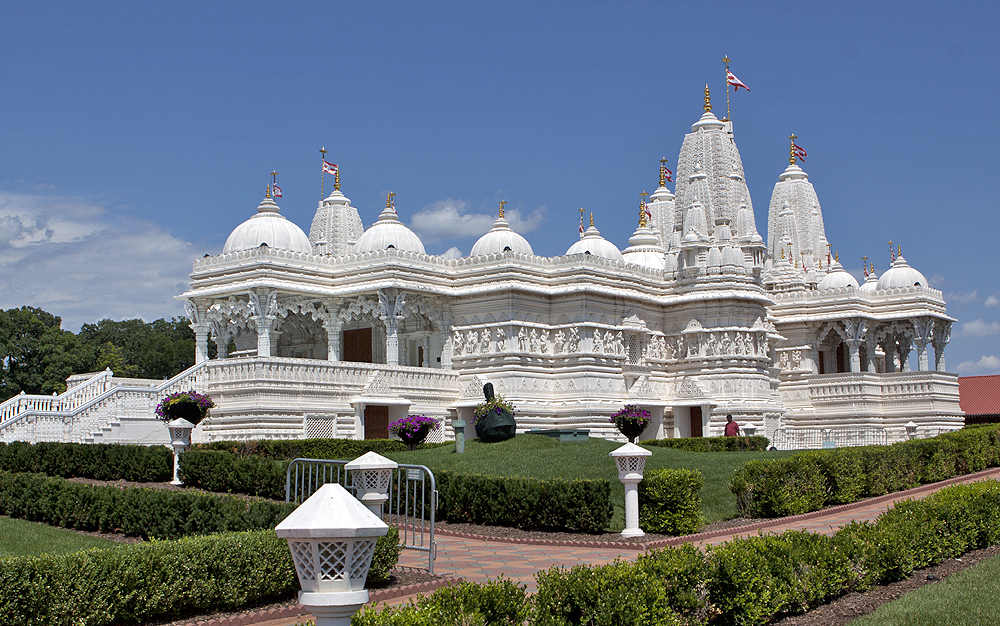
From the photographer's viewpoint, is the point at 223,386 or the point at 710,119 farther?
the point at 710,119

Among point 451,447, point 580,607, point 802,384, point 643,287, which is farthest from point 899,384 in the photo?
point 580,607

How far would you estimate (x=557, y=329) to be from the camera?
41.3 metres

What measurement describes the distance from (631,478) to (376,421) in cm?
2106

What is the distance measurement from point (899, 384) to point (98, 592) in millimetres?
44327

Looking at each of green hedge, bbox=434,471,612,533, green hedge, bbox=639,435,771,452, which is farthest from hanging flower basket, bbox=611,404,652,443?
green hedge, bbox=434,471,612,533

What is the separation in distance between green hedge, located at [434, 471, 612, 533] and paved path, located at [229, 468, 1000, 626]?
100cm

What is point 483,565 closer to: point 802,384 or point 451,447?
point 451,447

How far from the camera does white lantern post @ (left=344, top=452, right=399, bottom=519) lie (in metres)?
12.4

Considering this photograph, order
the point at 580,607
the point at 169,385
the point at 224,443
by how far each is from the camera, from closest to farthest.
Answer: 1. the point at 580,607
2. the point at 224,443
3. the point at 169,385

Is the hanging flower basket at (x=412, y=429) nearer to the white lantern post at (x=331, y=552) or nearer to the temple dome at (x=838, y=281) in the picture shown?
the white lantern post at (x=331, y=552)

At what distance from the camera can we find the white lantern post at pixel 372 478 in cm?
1240

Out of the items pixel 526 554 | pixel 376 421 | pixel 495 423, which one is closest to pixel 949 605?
pixel 526 554

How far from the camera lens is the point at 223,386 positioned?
3369 cm

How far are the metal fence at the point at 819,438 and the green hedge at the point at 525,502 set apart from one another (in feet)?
79.5
